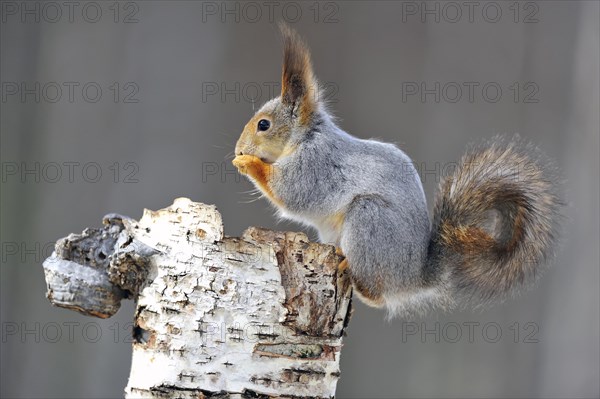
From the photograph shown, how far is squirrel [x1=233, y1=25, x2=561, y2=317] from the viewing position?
153cm

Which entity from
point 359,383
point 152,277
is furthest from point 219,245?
point 359,383

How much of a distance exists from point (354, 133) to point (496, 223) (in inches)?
50.4

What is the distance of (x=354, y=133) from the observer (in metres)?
2.84

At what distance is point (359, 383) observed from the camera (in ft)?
9.50

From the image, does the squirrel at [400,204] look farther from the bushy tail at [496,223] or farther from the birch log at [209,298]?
the birch log at [209,298]

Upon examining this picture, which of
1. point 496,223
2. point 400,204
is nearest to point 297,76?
point 400,204

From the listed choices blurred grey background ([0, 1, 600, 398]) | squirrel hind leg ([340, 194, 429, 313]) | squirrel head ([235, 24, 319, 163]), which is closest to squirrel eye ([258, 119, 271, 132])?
squirrel head ([235, 24, 319, 163])

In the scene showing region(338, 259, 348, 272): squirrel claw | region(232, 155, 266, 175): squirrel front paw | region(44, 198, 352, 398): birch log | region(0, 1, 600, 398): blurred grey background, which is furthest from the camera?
region(0, 1, 600, 398): blurred grey background

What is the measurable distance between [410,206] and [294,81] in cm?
38

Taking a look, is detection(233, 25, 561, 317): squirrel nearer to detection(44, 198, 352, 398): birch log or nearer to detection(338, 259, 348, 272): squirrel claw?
detection(338, 259, 348, 272): squirrel claw

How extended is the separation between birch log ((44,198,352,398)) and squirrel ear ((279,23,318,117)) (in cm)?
45

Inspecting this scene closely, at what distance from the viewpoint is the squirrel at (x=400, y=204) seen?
1527 mm

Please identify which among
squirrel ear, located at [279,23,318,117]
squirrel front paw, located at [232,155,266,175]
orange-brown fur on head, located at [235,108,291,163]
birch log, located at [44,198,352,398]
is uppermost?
squirrel ear, located at [279,23,318,117]

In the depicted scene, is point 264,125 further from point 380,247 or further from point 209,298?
point 209,298
